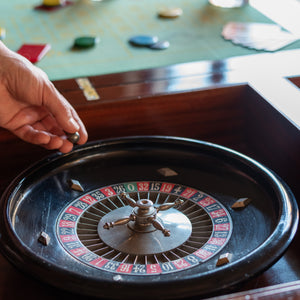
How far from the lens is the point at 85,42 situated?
247 cm

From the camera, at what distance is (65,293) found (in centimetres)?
106

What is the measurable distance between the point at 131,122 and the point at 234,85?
14.8 inches

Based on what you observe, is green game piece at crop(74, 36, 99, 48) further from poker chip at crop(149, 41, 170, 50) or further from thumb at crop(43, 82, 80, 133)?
thumb at crop(43, 82, 80, 133)

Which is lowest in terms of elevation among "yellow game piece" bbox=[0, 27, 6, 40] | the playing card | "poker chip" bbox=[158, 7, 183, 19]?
"yellow game piece" bbox=[0, 27, 6, 40]

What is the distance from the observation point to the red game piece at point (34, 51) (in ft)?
7.55

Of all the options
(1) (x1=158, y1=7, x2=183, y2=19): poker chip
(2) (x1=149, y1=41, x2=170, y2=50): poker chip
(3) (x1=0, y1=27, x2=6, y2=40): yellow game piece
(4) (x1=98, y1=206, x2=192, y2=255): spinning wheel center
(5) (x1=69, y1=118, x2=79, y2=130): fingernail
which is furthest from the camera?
(1) (x1=158, y1=7, x2=183, y2=19): poker chip

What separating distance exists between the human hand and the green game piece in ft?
2.84

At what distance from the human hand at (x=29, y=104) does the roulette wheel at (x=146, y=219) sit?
76mm

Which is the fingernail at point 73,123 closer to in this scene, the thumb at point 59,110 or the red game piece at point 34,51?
the thumb at point 59,110

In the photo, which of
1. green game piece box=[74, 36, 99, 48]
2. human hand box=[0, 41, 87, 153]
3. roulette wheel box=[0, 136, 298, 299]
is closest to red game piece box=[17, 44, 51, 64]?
green game piece box=[74, 36, 99, 48]

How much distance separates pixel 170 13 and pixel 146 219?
176cm

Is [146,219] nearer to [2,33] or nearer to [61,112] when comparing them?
[61,112]

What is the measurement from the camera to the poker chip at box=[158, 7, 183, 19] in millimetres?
2863

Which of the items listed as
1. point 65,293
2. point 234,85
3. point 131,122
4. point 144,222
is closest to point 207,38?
point 234,85
